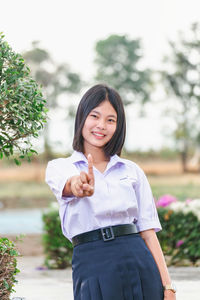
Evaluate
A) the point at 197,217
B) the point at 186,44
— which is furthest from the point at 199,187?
the point at 197,217

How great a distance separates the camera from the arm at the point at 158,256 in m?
2.33

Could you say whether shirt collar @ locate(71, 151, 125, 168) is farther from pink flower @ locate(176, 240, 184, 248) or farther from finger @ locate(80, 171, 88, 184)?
pink flower @ locate(176, 240, 184, 248)

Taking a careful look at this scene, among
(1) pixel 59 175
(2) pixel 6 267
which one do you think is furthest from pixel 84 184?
(2) pixel 6 267

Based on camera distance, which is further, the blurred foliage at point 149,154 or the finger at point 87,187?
the blurred foliage at point 149,154

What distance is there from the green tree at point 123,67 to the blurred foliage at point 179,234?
23.2 meters

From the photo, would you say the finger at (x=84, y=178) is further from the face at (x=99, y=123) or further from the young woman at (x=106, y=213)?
the face at (x=99, y=123)

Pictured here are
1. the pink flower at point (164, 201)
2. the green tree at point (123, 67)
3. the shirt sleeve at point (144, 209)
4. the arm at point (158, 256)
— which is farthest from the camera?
the green tree at point (123, 67)

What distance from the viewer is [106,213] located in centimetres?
227

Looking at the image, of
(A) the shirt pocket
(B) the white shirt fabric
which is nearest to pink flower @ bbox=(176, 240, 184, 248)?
(B) the white shirt fabric

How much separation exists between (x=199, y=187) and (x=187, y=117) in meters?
4.08

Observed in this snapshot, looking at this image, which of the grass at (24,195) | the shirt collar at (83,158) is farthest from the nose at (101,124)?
the grass at (24,195)

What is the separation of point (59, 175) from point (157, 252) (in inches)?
21.7

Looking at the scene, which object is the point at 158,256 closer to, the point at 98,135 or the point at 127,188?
the point at 127,188

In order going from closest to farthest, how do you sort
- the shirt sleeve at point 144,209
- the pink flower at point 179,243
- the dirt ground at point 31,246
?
the shirt sleeve at point 144,209 → the pink flower at point 179,243 → the dirt ground at point 31,246
